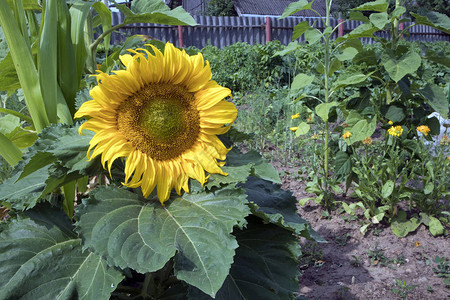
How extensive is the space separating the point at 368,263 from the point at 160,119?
203 centimetres

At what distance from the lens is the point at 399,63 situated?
2885 mm

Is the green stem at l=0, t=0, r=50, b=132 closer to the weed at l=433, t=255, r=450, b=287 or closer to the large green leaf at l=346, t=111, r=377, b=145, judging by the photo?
the large green leaf at l=346, t=111, r=377, b=145

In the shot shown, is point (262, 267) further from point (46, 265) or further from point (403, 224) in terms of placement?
point (403, 224)

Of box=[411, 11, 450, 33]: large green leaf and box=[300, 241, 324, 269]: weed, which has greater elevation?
box=[411, 11, 450, 33]: large green leaf

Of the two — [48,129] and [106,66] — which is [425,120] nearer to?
[106,66]

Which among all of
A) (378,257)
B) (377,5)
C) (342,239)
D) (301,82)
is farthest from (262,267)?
(377,5)

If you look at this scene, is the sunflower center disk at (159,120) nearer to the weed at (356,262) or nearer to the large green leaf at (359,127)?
the weed at (356,262)

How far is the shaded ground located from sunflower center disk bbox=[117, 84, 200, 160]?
1.49m

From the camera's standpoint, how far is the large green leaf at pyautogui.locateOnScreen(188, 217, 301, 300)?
3.97 feet

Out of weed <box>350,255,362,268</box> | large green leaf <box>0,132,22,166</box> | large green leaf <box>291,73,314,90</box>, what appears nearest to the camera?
large green leaf <box>0,132,22,166</box>

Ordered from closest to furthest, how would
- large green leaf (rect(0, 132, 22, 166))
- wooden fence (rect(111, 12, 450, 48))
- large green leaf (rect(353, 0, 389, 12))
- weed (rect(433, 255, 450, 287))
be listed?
large green leaf (rect(0, 132, 22, 166)) → weed (rect(433, 255, 450, 287)) → large green leaf (rect(353, 0, 389, 12)) → wooden fence (rect(111, 12, 450, 48))

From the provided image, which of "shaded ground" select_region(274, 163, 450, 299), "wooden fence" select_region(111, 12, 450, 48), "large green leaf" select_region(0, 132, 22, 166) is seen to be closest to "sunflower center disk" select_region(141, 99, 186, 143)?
"large green leaf" select_region(0, 132, 22, 166)

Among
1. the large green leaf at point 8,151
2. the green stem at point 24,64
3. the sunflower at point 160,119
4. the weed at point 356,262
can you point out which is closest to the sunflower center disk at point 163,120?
the sunflower at point 160,119

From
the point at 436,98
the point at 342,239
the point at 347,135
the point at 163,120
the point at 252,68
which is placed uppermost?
the point at 163,120
